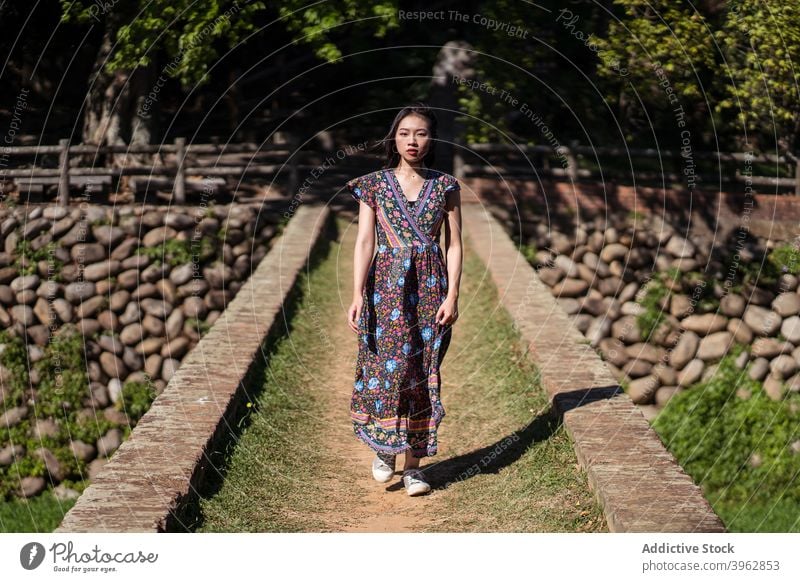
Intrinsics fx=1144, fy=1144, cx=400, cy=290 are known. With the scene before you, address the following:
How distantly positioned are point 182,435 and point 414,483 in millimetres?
1417

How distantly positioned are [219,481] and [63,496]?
7.20 metres

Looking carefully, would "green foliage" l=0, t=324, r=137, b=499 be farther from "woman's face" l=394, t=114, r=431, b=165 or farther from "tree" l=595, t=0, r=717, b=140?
"woman's face" l=394, t=114, r=431, b=165

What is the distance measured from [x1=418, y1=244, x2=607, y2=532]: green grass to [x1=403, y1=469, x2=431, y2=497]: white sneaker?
137mm

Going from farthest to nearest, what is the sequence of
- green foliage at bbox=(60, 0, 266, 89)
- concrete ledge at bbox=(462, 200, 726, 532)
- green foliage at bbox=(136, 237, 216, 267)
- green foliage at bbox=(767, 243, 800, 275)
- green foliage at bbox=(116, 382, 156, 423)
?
1. green foliage at bbox=(136, 237, 216, 267)
2. green foliage at bbox=(767, 243, 800, 275)
3. green foliage at bbox=(116, 382, 156, 423)
4. green foliage at bbox=(60, 0, 266, 89)
5. concrete ledge at bbox=(462, 200, 726, 532)

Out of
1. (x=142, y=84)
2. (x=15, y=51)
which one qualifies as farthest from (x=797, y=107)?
(x=15, y=51)

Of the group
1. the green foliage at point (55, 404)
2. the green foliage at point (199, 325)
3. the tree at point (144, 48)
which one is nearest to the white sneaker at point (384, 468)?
the tree at point (144, 48)

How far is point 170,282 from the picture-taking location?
599 inches

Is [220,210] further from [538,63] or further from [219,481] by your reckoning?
[219,481]

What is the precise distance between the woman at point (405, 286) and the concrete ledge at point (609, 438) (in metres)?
Answer: 0.99

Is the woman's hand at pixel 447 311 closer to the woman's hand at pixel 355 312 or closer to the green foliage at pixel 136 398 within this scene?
the woman's hand at pixel 355 312

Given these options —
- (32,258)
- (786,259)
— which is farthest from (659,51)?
(32,258)

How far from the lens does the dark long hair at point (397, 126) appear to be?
5.91 m

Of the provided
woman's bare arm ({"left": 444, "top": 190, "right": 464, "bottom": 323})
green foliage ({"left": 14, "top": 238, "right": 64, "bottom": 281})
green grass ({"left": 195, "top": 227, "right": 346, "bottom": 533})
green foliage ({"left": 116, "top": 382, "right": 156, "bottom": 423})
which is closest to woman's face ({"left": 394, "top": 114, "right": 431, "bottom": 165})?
woman's bare arm ({"left": 444, "top": 190, "right": 464, "bottom": 323})

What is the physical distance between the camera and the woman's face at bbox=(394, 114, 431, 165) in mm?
5883
